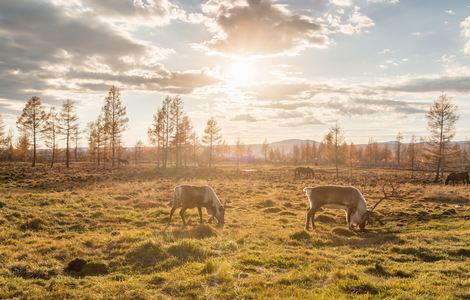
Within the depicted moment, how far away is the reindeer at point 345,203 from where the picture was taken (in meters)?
16.6

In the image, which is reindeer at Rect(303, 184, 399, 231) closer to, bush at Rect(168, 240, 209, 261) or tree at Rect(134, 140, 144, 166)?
bush at Rect(168, 240, 209, 261)

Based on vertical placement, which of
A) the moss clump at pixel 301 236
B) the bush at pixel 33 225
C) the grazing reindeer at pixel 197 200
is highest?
the grazing reindeer at pixel 197 200

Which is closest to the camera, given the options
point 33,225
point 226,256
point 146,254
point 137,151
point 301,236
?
point 226,256

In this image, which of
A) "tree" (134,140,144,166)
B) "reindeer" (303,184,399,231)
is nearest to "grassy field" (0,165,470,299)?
"reindeer" (303,184,399,231)

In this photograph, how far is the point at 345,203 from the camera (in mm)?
17016

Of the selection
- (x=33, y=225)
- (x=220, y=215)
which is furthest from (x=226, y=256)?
(x=33, y=225)

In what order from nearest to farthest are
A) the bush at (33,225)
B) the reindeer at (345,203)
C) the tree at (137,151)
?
the bush at (33,225) → the reindeer at (345,203) → the tree at (137,151)

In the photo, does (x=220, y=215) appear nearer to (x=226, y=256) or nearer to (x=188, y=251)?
(x=188, y=251)

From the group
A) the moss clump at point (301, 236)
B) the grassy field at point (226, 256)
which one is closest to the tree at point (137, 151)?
the grassy field at point (226, 256)

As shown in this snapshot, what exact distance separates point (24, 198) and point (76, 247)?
12.8 meters

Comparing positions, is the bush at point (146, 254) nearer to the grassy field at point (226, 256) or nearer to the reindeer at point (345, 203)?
the grassy field at point (226, 256)

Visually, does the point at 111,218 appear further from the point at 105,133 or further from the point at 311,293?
the point at 105,133

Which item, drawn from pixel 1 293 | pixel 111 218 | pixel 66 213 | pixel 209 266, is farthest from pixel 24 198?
pixel 209 266

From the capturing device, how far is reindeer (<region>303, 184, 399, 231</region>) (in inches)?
655
